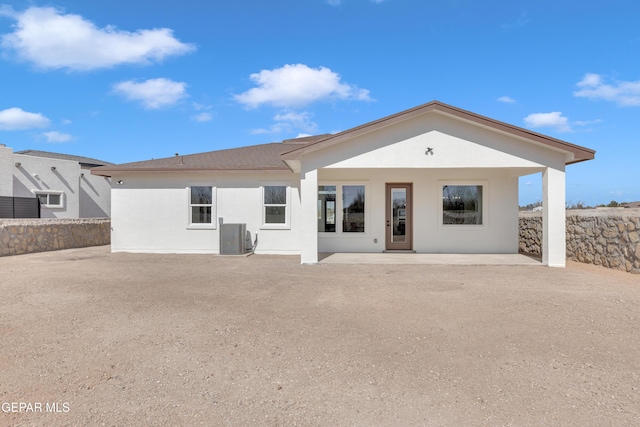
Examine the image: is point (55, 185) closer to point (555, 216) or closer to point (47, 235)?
point (47, 235)

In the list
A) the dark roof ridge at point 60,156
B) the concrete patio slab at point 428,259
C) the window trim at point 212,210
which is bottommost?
the concrete patio slab at point 428,259

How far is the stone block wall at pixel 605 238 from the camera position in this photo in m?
9.82

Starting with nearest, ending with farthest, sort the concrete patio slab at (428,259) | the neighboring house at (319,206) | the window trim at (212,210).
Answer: the concrete patio slab at (428,259)
the neighboring house at (319,206)
the window trim at (212,210)

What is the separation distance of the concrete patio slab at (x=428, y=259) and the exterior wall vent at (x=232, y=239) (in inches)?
113

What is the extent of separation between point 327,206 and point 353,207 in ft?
3.13

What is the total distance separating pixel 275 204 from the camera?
1385 cm

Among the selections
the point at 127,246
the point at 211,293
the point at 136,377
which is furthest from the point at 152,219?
the point at 136,377

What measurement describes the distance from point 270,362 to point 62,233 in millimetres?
16123

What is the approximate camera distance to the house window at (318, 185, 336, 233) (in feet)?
45.6

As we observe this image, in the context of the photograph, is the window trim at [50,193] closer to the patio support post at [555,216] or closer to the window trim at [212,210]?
the window trim at [212,210]

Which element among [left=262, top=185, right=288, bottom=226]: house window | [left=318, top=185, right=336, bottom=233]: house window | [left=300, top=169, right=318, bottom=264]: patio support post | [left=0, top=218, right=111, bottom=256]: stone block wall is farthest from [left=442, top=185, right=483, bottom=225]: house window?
[left=0, top=218, right=111, bottom=256]: stone block wall

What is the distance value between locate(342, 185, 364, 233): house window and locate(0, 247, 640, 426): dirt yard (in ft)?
18.3

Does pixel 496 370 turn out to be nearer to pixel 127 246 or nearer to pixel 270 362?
pixel 270 362

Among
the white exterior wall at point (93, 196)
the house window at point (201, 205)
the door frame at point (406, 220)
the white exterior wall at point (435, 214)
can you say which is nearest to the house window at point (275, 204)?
the white exterior wall at point (435, 214)
